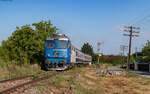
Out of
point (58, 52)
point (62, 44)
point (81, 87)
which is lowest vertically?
point (81, 87)

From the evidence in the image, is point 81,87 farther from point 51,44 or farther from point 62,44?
point 51,44

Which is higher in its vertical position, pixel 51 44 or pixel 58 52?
pixel 51 44

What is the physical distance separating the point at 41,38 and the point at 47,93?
77.2 ft

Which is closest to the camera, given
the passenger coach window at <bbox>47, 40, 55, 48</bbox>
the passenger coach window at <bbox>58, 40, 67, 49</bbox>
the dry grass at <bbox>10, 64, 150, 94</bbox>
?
the dry grass at <bbox>10, 64, 150, 94</bbox>

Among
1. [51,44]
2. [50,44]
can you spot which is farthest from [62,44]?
[50,44]

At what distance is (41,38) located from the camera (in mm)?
31109

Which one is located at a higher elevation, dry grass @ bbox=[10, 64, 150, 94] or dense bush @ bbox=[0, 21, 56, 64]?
dense bush @ bbox=[0, 21, 56, 64]

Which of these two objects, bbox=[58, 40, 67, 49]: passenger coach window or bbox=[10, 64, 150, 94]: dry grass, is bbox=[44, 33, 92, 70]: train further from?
bbox=[10, 64, 150, 94]: dry grass

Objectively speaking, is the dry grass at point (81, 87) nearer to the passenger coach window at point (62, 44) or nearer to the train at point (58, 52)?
the train at point (58, 52)

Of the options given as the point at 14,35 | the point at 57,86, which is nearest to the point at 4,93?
the point at 57,86

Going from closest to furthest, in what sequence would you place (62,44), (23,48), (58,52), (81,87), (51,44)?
(81,87) < (58,52) < (62,44) < (51,44) < (23,48)

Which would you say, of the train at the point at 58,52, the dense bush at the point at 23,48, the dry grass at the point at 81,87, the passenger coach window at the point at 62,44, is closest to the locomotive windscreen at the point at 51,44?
the train at the point at 58,52

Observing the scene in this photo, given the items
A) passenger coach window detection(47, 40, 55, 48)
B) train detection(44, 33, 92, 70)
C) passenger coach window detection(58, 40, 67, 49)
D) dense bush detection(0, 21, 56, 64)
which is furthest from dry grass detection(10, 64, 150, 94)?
dense bush detection(0, 21, 56, 64)

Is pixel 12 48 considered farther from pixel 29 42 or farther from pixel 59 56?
pixel 59 56
